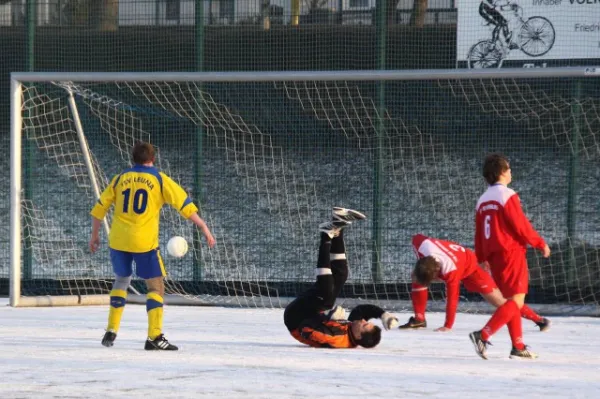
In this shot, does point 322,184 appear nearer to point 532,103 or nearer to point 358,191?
point 358,191

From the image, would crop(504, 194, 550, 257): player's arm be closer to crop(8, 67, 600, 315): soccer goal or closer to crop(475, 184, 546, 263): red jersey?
crop(475, 184, 546, 263): red jersey

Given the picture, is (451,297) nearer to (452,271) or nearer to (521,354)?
(452,271)

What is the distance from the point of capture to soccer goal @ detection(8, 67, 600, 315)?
11.8 meters

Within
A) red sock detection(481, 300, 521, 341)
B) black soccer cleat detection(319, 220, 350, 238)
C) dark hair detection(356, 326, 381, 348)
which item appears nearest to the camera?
red sock detection(481, 300, 521, 341)

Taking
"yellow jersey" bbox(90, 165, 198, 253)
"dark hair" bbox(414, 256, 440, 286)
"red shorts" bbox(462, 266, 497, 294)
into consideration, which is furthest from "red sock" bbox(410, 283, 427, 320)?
"yellow jersey" bbox(90, 165, 198, 253)

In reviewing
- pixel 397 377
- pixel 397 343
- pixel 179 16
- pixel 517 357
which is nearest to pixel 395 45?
pixel 179 16

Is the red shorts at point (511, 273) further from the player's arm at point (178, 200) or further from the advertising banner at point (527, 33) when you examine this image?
the advertising banner at point (527, 33)

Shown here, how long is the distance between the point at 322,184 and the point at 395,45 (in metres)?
1.65

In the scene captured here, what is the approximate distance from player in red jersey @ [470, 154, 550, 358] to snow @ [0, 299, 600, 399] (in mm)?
210

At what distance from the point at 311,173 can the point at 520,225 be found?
17.4 ft

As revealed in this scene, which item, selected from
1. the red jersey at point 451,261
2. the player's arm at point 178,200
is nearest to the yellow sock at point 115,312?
the player's arm at point 178,200

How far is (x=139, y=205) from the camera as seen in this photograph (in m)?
8.02

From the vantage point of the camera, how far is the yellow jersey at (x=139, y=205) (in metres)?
8.00

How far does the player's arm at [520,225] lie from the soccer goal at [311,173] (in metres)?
4.05
